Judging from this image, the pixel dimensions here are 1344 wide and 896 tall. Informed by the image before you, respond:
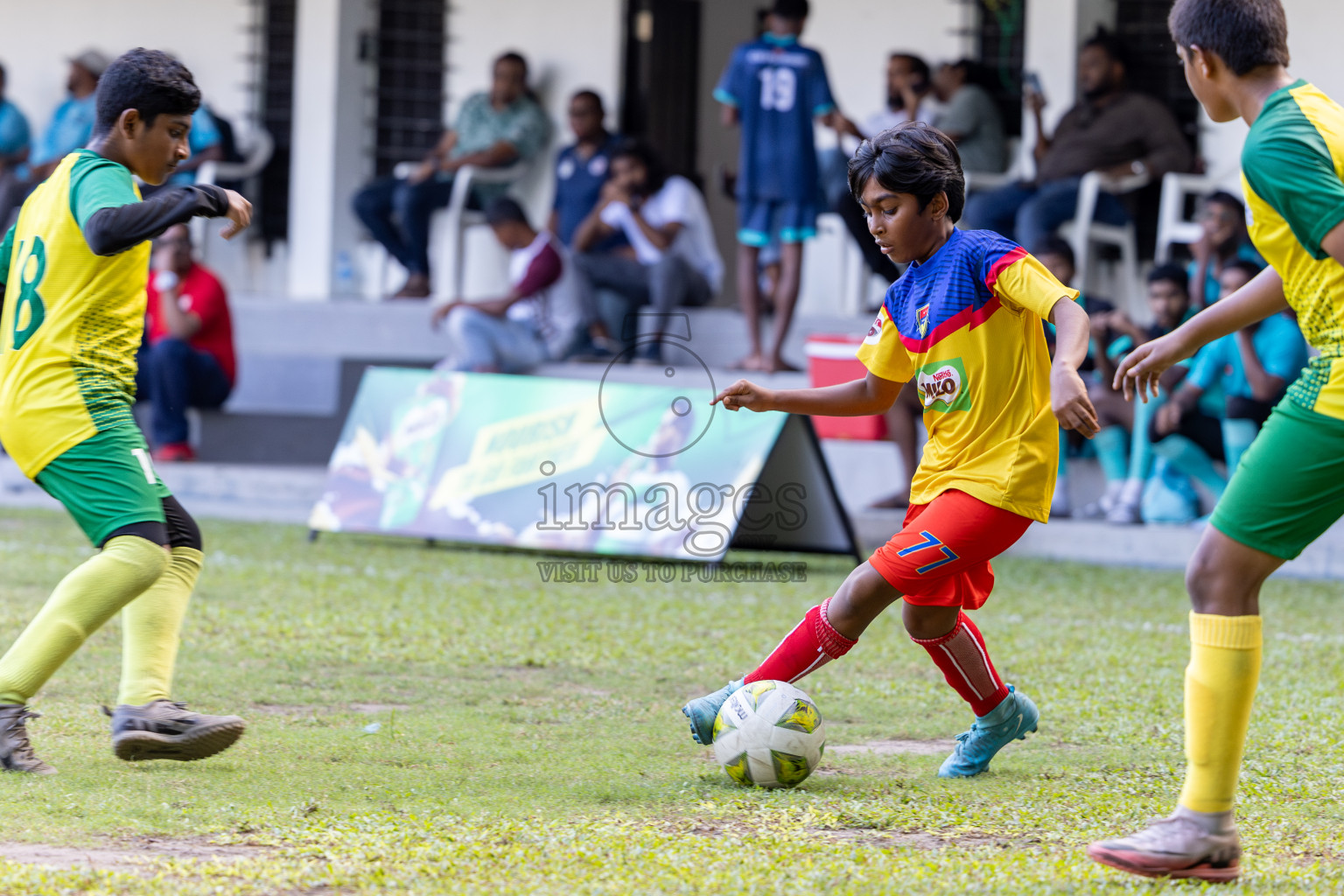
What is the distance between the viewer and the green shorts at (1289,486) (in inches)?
123

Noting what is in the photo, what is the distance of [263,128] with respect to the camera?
15016 millimetres

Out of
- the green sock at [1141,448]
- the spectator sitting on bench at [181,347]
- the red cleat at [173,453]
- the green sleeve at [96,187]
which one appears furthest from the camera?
the red cleat at [173,453]

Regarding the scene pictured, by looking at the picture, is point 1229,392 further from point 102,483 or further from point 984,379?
point 102,483

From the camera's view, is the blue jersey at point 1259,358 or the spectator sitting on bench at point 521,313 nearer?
the blue jersey at point 1259,358

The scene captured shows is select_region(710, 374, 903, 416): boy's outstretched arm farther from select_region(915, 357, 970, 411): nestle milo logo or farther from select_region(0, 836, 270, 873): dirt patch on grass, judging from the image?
select_region(0, 836, 270, 873): dirt patch on grass

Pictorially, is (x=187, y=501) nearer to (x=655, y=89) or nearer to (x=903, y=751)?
(x=655, y=89)

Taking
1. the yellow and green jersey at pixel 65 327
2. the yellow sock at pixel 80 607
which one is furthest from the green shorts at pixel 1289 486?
the yellow and green jersey at pixel 65 327

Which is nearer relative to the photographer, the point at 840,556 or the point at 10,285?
the point at 10,285

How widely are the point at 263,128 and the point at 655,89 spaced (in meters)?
3.60

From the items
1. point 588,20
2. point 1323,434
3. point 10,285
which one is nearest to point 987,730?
point 1323,434

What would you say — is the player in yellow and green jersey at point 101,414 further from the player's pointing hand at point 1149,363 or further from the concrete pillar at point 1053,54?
the concrete pillar at point 1053,54

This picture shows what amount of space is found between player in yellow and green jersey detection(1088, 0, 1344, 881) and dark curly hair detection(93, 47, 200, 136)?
2371mm

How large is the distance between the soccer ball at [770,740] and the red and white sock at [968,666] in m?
0.39

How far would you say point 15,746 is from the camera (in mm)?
3953
